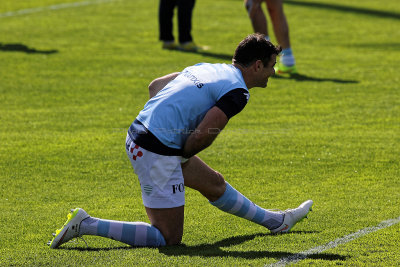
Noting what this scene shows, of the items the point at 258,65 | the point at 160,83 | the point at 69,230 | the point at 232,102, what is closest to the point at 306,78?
the point at 160,83

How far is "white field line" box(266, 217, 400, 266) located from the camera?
4805 millimetres

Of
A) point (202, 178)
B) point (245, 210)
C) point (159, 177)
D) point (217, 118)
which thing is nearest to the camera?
point (217, 118)

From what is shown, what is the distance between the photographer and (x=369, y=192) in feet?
21.6

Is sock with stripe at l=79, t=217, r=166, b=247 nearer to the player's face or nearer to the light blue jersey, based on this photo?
the light blue jersey

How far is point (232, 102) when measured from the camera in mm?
4867

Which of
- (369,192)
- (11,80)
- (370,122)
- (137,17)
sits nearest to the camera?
(369,192)

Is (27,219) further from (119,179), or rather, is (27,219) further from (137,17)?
(137,17)

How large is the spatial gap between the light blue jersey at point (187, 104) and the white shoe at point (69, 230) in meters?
0.77

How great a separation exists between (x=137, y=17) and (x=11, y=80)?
20.3ft

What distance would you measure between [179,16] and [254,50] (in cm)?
819

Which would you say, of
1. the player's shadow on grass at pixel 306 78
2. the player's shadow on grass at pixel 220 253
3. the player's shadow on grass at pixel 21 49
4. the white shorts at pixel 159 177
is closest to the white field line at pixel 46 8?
the player's shadow on grass at pixel 21 49

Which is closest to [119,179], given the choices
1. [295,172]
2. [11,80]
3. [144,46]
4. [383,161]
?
[295,172]

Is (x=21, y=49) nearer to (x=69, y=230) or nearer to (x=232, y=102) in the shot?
(x=69, y=230)

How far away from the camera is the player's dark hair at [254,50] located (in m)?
5.14
